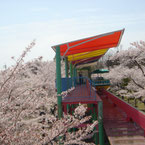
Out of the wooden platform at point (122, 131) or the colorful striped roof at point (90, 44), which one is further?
the colorful striped roof at point (90, 44)

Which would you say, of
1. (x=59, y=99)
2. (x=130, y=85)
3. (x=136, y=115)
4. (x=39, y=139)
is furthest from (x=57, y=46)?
(x=130, y=85)

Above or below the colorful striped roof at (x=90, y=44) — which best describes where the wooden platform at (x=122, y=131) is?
below

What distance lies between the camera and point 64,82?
7.13 m

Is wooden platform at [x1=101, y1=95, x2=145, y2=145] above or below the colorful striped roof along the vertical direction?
below

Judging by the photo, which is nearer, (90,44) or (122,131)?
(122,131)

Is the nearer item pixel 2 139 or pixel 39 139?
pixel 2 139

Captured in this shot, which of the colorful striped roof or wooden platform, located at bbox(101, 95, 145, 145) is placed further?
the colorful striped roof

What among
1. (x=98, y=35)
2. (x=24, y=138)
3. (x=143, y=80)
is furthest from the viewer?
(x=143, y=80)

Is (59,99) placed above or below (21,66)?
below

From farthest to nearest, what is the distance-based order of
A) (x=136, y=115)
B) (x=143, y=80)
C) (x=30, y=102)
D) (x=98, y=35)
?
(x=143, y=80) < (x=136, y=115) < (x=98, y=35) < (x=30, y=102)

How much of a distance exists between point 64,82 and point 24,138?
13.8ft

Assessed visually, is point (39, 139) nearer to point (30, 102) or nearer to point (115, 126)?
point (30, 102)

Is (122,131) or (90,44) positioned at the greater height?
(90,44)

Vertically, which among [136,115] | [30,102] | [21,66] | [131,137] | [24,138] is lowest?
[131,137]
